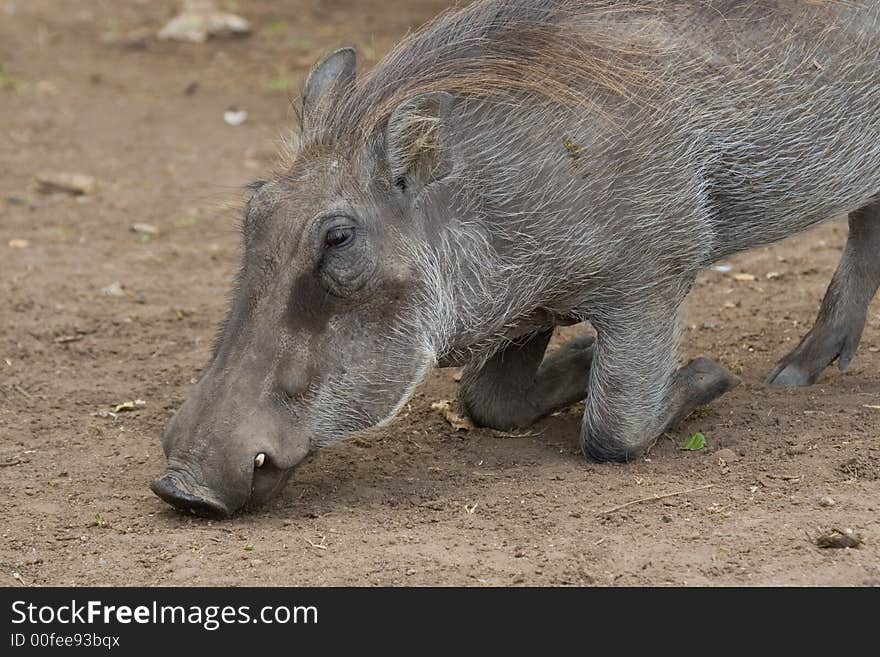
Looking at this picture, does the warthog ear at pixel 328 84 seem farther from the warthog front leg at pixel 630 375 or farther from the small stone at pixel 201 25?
the small stone at pixel 201 25

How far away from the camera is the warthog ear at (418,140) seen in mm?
4270

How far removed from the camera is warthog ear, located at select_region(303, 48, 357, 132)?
4.66m

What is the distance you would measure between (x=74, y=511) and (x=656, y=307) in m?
1.98

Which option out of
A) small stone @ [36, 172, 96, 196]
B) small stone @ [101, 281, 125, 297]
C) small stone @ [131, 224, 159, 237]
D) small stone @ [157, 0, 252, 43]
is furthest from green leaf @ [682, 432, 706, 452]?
small stone @ [157, 0, 252, 43]

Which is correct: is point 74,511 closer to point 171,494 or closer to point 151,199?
point 171,494

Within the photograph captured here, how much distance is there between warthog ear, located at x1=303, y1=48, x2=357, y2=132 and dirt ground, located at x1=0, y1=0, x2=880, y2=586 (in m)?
0.53

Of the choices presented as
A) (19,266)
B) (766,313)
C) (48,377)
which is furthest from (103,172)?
(766,313)

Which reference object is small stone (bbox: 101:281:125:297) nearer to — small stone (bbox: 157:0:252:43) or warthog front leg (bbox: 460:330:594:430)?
warthog front leg (bbox: 460:330:594:430)

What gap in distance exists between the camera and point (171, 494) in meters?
4.12

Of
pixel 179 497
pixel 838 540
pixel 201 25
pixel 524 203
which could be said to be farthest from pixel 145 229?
pixel 838 540

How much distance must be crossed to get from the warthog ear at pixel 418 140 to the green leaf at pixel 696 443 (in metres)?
1.30

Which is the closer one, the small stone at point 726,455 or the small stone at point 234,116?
the small stone at point 726,455

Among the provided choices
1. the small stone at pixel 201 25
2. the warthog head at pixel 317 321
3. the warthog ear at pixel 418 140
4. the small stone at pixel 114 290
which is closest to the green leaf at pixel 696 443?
the warthog head at pixel 317 321

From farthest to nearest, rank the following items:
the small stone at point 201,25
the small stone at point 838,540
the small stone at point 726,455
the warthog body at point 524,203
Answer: the small stone at point 201,25
the small stone at point 726,455
the warthog body at point 524,203
the small stone at point 838,540
